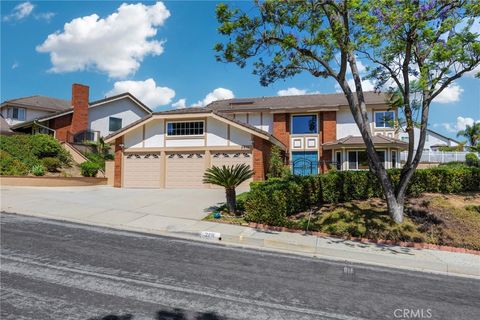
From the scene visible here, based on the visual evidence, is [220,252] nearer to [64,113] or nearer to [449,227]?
[449,227]

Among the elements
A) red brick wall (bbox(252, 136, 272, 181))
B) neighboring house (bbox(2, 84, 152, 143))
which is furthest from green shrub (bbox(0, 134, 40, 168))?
red brick wall (bbox(252, 136, 272, 181))

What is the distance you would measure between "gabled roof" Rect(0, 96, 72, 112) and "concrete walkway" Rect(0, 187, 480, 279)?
79.9 ft

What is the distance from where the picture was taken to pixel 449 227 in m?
11.4

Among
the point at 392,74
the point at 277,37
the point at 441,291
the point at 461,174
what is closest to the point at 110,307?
the point at 441,291

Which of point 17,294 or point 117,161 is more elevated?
point 117,161

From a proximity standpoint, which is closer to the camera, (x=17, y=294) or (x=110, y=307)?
(x=110, y=307)

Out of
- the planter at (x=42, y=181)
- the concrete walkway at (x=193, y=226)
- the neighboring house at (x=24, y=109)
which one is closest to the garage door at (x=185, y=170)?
the concrete walkway at (x=193, y=226)

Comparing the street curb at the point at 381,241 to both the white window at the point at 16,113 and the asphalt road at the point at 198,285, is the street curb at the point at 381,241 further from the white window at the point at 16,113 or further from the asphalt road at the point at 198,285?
the white window at the point at 16,113

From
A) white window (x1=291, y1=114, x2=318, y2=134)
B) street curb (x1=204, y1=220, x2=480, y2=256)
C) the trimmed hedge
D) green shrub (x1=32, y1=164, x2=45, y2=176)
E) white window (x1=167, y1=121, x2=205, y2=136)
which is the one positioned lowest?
street curb (x1=204, y1=220, x2=480, y2=256)

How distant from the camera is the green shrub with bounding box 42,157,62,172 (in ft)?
83.1

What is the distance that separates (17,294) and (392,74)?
38.6 feet

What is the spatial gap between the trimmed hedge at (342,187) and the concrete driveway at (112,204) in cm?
298

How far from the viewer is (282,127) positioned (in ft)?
92.7

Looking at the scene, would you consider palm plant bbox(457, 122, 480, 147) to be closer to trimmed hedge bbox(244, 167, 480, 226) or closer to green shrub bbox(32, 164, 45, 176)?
trimmed hedge bbox(244, 167, 480, 226)
